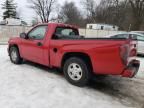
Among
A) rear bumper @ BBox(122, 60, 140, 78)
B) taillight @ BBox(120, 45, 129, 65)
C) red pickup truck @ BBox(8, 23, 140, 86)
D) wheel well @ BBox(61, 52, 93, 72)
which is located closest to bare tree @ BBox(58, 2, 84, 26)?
red pickup truck @ BBox(8, 23, 140, 86)

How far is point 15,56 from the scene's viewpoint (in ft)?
26.8

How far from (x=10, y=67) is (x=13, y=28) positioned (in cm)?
1573

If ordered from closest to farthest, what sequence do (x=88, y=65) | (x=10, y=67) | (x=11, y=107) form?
(x=11, y=107), (x=88, y=65), (x=10, y=67)

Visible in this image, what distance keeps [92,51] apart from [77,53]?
21.8 inches

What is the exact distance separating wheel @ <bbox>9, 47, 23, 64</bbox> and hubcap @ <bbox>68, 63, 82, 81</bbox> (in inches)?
107

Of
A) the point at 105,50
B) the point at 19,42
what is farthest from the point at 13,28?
the point at 105,50

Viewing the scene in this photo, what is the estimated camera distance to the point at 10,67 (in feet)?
24.7

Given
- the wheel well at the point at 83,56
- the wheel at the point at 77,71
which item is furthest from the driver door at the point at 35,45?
the wheel at the point at 77,71

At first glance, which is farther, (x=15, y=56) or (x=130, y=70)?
(x=15, y=56)

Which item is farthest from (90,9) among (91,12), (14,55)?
(14,55)

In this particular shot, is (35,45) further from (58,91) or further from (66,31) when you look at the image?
(58,91)

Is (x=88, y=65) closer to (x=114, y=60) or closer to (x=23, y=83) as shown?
(x=114, y=60)

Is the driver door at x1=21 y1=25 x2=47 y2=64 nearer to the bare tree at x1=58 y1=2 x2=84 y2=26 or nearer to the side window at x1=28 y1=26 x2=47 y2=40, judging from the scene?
the side window at x1=28 y1=26 x2=47 y2=40

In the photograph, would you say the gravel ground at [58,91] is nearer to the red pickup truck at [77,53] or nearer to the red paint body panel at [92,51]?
the red pickup truck at [77,53]
